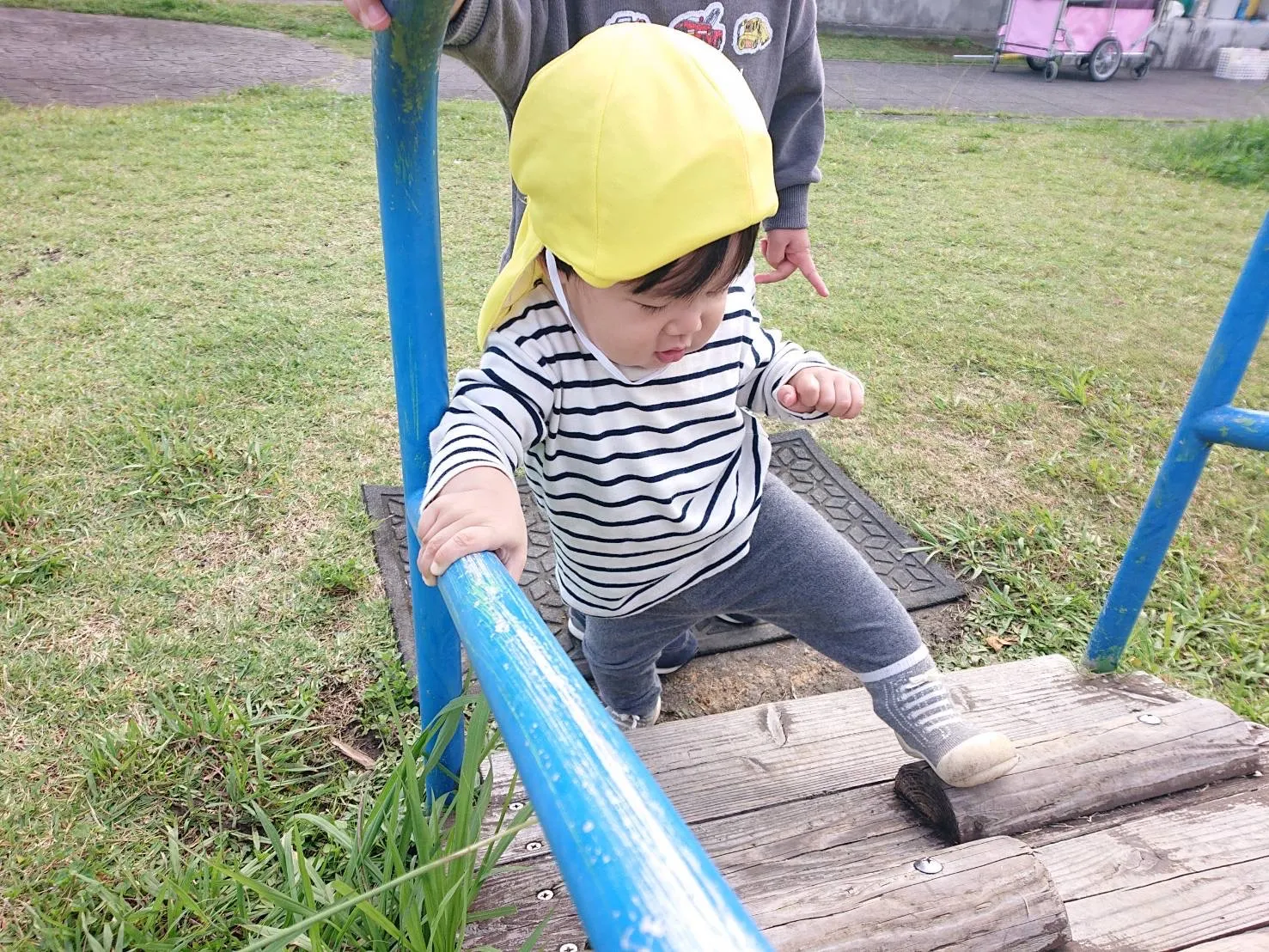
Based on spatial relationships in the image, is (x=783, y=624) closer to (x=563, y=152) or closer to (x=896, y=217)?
(x=563, y=152)

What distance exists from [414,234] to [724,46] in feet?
2.32

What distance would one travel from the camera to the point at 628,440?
1.17 meters

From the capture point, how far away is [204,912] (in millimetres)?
1234

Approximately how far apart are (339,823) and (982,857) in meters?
0.90

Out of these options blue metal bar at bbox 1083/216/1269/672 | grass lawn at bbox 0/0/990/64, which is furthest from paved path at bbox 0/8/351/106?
blue metal bar at bbox 1083/216/1269/672

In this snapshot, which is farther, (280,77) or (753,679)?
(280,77)

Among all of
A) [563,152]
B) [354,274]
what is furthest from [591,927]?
[354,274]

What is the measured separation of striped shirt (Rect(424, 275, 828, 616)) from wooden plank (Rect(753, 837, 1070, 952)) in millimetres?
470

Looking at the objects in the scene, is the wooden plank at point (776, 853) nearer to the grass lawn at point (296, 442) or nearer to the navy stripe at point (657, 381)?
the grass lawn at point (296, 442)

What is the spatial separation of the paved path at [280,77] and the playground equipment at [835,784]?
5.38 metres

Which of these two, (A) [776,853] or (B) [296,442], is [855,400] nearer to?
(A) [776,853]

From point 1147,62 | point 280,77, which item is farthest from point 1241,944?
point 1147,62

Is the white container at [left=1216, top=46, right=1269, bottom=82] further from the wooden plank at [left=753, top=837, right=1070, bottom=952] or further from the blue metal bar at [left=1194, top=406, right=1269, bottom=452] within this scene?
the wooden plank at [left=753, top=837, right=1070, bottom=952]

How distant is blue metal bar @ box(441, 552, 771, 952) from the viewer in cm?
40
